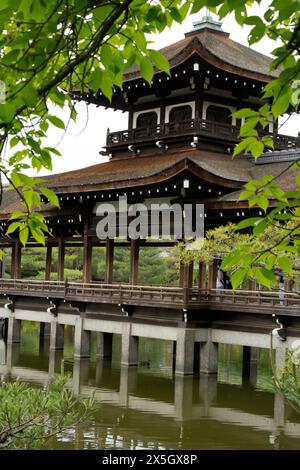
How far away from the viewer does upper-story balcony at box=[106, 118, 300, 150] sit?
21.1m

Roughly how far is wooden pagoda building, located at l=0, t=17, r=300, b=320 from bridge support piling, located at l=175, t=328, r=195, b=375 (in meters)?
0.75

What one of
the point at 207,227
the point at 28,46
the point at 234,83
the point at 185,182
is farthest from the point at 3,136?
the point at 234,83

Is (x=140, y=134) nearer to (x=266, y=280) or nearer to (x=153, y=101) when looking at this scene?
(x=153, y=101)

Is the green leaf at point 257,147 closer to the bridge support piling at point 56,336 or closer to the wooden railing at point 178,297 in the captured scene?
the wooden railing at point 178,297

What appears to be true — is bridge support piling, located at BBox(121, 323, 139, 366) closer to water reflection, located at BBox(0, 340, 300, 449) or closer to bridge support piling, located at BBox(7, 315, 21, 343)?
water reflection, located at BBox(0, 340, 300, 449)

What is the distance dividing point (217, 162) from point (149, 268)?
57.1 feet

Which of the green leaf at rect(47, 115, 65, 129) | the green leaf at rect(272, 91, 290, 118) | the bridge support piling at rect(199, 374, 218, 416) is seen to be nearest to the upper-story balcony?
the bridge support piling at rect(199, 374, 218, 416)

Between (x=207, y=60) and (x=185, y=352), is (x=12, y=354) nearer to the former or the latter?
(x=185, y=352)

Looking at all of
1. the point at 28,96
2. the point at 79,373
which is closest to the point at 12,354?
the point at 79,373

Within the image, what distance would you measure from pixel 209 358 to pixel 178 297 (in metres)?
1.84

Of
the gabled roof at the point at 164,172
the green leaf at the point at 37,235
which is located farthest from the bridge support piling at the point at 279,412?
the green leaf at the point at 37,235

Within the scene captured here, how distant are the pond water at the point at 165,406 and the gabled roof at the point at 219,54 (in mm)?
8806

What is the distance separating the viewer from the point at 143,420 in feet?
46.1

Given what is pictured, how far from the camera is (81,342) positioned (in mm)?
21750
